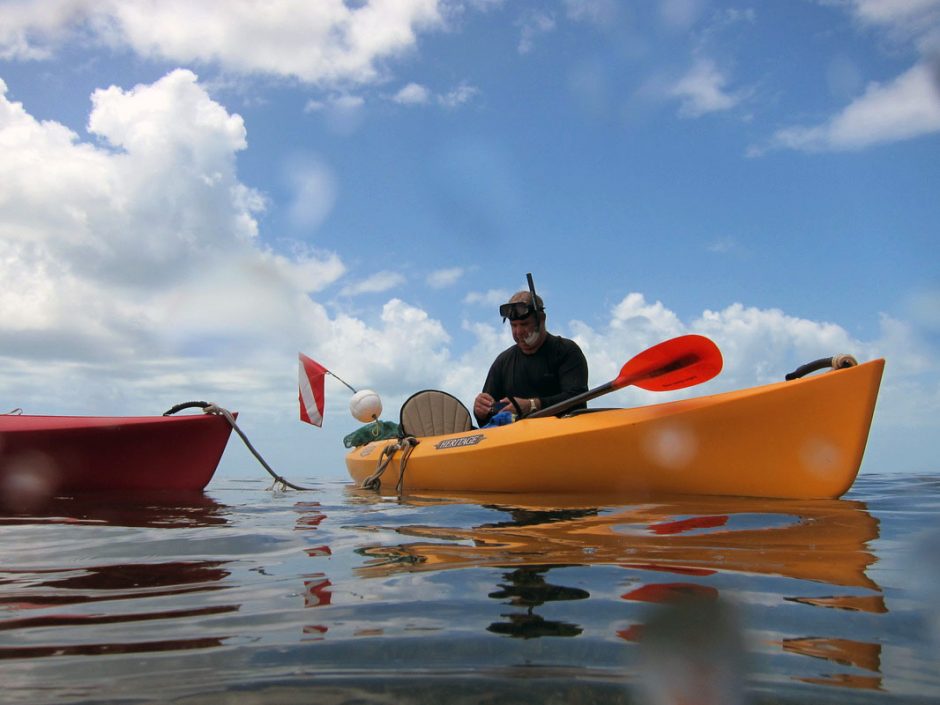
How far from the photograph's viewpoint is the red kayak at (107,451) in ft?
17.3

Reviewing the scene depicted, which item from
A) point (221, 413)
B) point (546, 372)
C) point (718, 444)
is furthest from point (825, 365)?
point (221, 413)

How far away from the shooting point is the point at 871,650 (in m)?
1.28

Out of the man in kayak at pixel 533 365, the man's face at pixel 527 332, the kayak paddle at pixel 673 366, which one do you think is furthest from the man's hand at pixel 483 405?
the kayak paddle at pixel 673 366

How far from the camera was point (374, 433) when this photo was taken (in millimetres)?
9094

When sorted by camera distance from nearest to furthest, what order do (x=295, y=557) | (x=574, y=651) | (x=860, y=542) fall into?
(x=574, y=651)
(x=295, y=557)
(x=860, y=542)

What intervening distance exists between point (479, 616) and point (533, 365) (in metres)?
5.11

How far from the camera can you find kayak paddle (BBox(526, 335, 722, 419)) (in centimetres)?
482

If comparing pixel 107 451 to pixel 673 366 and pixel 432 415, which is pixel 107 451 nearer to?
pixel 432 415

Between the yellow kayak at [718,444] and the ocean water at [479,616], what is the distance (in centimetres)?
128

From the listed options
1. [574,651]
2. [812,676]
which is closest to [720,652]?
[812,676]

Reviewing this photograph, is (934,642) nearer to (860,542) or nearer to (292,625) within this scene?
(292,625)

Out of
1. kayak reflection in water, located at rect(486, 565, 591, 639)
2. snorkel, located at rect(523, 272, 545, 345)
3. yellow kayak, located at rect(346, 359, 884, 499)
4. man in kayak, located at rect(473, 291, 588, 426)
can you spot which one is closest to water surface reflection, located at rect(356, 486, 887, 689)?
kayak reflection in water, located at rect(486, 565, 591, 639)

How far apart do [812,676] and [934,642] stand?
0.40 metres

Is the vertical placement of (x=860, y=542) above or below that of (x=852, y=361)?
below
